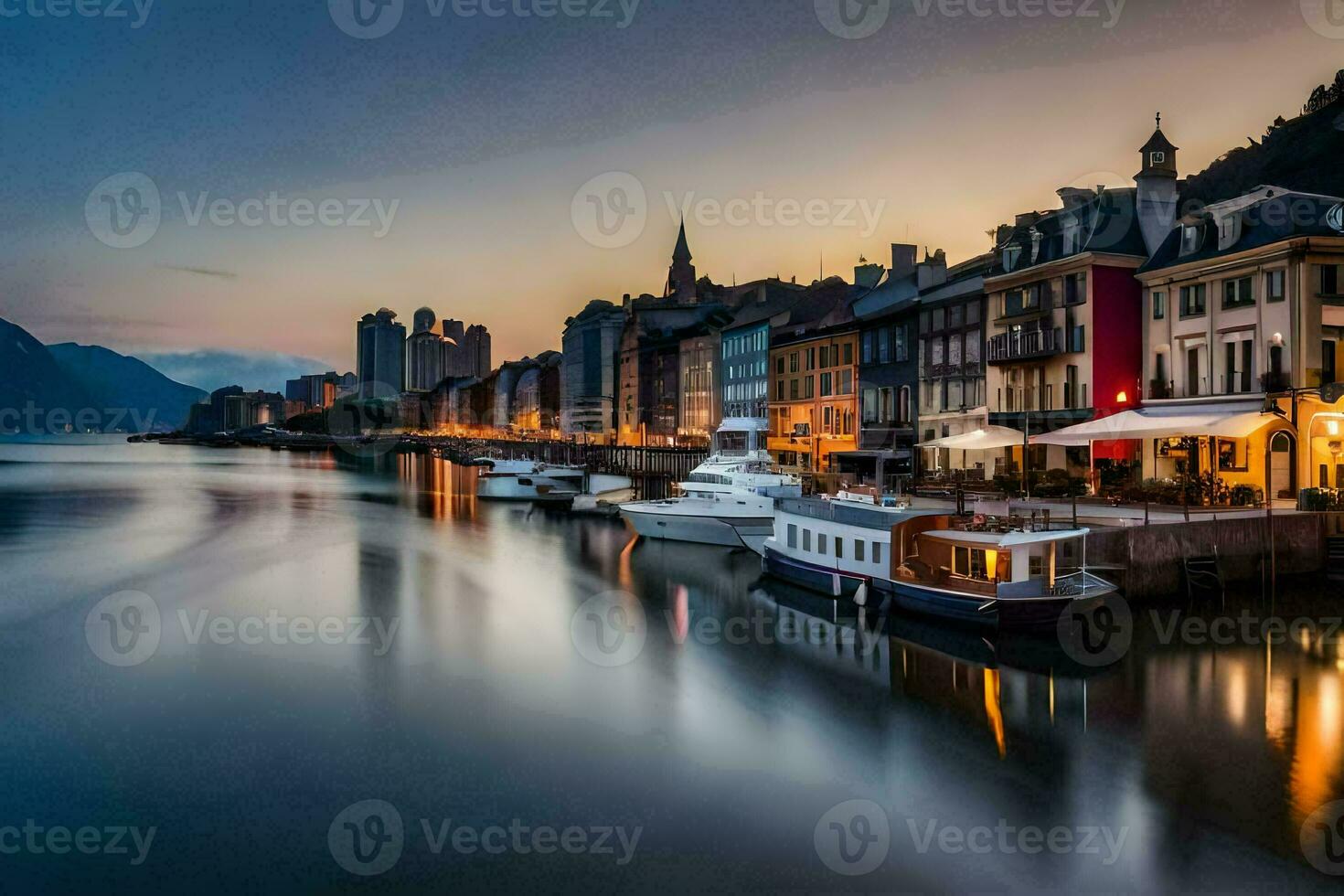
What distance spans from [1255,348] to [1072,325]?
28.3 feet

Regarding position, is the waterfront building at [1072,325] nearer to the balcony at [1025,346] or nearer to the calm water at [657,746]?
the balcony at [1025,346]

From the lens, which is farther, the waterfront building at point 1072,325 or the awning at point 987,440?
the waterfront building at point 1072,325

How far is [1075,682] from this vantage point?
21.7 m

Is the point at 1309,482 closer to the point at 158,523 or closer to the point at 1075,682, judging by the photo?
the point at 1075,682

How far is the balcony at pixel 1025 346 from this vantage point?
42844 millimetres

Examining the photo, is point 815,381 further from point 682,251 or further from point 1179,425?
point 682,251

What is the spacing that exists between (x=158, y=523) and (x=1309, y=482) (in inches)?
2916

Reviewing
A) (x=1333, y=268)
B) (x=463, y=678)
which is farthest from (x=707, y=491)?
(x=1333, y=268)

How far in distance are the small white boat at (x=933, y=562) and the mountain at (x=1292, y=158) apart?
52.9 metres

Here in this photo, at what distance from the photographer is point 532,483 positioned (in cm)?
8675

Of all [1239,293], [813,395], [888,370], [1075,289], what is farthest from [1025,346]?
[813,395]

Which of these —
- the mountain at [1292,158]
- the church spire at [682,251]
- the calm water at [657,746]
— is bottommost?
the calm water at [657,746]

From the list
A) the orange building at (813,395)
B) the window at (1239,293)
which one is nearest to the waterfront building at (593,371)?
the orange building at (813,395)

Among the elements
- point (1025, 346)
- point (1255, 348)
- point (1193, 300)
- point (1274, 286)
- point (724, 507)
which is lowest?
point (724, 507)
